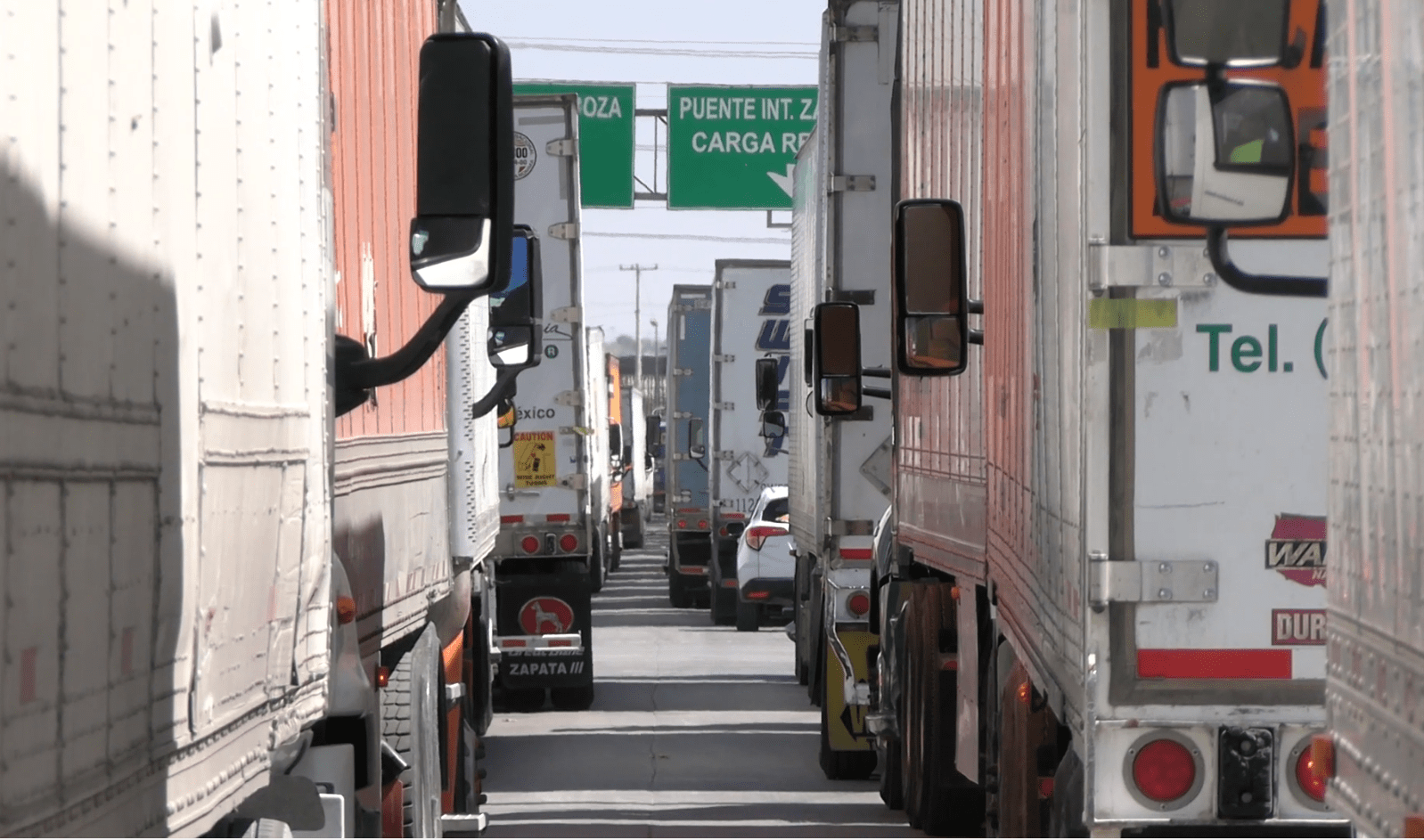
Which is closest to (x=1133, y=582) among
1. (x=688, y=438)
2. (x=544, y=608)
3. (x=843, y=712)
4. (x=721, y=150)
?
(x=843, y=712)

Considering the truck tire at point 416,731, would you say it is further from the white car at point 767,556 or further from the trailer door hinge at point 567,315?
the white car at point 767,556

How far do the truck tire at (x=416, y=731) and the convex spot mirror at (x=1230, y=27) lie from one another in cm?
353

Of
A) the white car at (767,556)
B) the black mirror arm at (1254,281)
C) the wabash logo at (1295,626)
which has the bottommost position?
the white car at (767,556)

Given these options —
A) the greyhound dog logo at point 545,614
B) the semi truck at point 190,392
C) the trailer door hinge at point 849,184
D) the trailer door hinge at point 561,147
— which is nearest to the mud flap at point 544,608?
the greyhound dog logo at point 545,614

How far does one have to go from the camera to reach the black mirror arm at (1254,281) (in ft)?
15.1

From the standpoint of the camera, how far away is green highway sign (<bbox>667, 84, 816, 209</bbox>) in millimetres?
30844

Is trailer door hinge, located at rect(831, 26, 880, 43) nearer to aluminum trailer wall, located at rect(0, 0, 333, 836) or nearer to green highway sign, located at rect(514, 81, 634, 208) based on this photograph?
aluminum trailer wall, located at rect(0, 0, 333, 836)

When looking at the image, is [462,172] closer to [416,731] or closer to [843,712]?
[416,731]

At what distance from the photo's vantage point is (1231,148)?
3.89 metres

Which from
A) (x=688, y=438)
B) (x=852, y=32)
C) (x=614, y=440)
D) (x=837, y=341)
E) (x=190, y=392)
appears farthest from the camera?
(x=614, y=440)

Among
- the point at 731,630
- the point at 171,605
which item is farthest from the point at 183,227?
the point at 731,630

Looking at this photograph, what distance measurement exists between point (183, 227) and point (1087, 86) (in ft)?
7.96

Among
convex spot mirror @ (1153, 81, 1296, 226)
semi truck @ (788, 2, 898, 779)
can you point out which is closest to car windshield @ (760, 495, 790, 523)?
semi truck @ (788, 2, 898, 779)

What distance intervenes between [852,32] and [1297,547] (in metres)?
8.96
